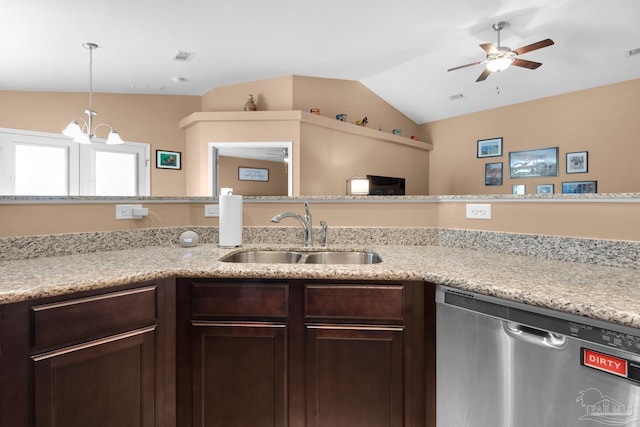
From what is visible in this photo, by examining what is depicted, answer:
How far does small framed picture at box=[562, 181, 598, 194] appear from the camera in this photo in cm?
488

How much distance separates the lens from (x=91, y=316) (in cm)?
107

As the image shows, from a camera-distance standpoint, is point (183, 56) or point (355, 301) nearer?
point (355, 301)

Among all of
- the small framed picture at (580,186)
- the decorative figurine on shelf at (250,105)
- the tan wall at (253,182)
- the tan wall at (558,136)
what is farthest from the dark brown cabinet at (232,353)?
the tan wall at (558,136)

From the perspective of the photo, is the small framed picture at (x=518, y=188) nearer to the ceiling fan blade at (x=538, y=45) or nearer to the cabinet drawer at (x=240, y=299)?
the ceiling fan blade at (x=538, y=45)

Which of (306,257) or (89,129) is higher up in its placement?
(89,129)

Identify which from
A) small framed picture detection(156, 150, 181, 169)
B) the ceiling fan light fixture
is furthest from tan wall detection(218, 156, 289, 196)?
the ceiling fan light fixture

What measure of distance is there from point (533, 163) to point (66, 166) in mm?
6908

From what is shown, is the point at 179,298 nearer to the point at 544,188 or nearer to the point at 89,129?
the point at 89,129

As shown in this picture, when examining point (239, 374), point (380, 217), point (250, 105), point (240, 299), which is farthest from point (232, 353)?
point (250, 105)

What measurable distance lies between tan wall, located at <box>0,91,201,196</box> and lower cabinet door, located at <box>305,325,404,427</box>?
4.47m

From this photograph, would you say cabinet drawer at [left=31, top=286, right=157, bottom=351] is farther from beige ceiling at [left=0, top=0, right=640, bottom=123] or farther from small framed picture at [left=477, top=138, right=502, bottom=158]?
small framed picture at [left=477, top=138, right=502, bottom=158]

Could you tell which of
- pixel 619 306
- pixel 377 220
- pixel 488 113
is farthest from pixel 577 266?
pixel 488 113

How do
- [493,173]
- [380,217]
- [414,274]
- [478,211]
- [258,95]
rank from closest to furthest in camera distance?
1. [414,274]
2. [478,211]
3. [380,217]
4. [258,95]
5. [493,173]

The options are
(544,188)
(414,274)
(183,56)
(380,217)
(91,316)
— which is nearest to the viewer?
(91,316)
